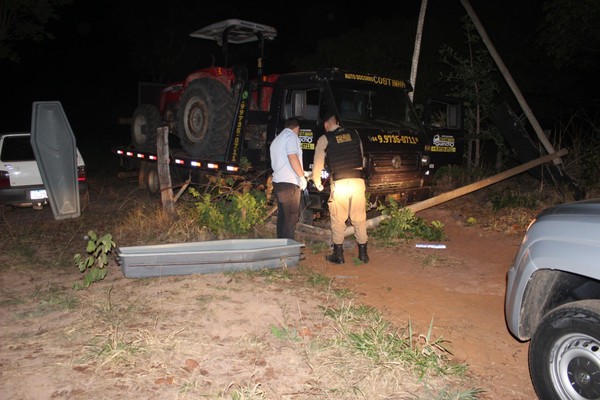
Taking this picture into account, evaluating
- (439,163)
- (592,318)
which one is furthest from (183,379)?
(439,163)

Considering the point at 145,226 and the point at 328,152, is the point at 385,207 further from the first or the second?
the point at 145,226

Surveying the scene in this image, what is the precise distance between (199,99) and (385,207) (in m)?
3.55

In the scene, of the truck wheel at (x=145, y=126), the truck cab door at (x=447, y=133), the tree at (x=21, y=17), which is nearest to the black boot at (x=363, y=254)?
the truck cab door at (x=447, y=133)

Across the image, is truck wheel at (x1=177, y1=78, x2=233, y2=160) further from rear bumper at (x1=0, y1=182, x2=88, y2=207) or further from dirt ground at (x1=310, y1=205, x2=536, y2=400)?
rear bumper at (x1=0, y1=182, x2=88, y2=207)

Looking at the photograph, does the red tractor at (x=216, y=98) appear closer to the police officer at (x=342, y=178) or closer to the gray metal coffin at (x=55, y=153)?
the gray metal coffin at (x=55, y=153)

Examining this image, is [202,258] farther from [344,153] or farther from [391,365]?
[391,365]

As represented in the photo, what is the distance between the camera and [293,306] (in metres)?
4.98

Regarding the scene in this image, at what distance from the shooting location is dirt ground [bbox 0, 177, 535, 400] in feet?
11.7

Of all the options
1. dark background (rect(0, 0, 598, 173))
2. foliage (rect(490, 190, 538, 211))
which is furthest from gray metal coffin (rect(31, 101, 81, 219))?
foliage (rect(490, 190, 538, 211))

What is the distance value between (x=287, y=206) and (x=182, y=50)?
78.2 ft

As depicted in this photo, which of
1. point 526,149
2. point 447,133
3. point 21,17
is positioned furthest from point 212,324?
point 21,17

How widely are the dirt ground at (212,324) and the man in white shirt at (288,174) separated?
24.4 inches

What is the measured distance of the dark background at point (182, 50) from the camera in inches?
682

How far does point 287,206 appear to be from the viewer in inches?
269
